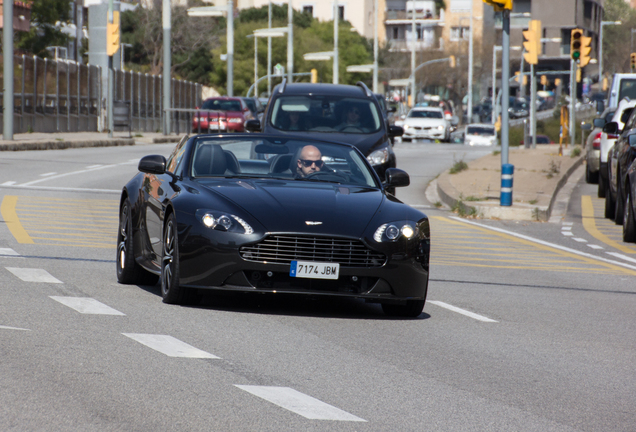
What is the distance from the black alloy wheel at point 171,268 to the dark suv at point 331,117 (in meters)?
8.51

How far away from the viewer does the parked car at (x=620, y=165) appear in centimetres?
1549

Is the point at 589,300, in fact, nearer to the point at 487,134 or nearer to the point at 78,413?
the point at 78,413

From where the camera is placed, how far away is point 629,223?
593 inches

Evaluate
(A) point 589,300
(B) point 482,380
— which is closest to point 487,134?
(A) point 589,300

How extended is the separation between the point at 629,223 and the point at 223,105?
32.9 m

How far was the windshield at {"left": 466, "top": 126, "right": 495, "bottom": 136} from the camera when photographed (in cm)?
6262

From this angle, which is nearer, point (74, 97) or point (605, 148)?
point (605, 148)

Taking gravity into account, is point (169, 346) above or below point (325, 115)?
below

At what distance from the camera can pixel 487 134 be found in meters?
62.4

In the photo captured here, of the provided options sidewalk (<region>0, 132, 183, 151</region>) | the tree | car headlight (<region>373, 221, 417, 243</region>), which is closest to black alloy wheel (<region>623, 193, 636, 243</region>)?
car headlight (<region>373, 221, 417, 243</region>)

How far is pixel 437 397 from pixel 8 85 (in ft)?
96.9

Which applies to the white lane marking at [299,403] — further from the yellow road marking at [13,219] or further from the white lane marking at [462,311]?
the yellow road marking at [13,219]

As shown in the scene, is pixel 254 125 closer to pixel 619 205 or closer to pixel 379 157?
pixel 379 157

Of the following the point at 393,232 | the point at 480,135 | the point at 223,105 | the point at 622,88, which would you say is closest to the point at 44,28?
the point at 223,105
